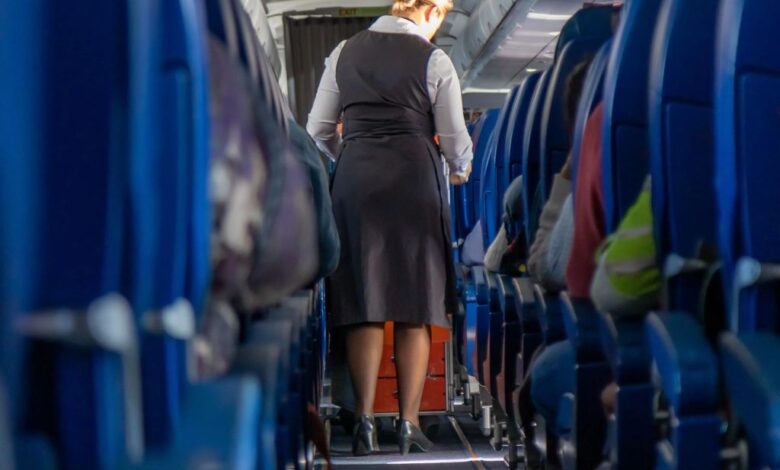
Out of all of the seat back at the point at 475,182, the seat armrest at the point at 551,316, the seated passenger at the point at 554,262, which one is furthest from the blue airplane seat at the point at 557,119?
the seat back at the point at 475,182

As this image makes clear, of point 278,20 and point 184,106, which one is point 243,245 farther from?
point 278,20

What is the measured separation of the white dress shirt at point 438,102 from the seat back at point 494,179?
13 cm

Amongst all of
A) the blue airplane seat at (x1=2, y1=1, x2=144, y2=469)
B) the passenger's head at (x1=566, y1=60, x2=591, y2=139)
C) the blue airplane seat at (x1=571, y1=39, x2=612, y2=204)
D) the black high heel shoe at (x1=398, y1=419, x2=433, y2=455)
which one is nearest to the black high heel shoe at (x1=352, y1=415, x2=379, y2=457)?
the black high heel shoe at (x1=398, y1=419, x2=433, y2=455)

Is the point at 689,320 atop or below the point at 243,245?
below

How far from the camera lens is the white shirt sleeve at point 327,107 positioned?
15.0 ft

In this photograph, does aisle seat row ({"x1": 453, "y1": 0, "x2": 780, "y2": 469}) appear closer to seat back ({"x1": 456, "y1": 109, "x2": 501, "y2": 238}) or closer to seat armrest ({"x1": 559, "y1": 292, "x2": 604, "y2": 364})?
seat armrest ({"x1": 559, "y1": 292, "x2": 604, "y2": 364})

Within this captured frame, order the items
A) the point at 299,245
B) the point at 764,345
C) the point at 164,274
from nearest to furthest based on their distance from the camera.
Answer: the point at 164,274 → the point at 764,345 → the point at 299,245

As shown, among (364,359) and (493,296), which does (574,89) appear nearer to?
(493,296)

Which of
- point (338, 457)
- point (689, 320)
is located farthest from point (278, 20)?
point (689, 320)

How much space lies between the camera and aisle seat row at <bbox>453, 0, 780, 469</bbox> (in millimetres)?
1577

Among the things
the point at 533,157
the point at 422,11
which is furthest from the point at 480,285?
the point at 533,157

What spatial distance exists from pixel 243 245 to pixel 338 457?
3.33 meters

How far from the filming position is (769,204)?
158 centimetres

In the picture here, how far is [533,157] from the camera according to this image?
10.6 feet
